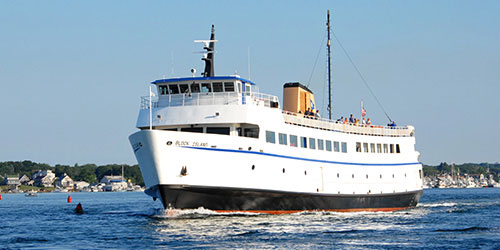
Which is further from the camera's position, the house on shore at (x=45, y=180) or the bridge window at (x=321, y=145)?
the house on shore at (x=45, y=180)

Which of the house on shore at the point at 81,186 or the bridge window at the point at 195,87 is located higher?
the bridge window at the point at 195,87

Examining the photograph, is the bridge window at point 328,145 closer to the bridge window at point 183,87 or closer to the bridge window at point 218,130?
the bridge window at point 218,130

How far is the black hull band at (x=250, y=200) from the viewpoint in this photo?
99.5ft

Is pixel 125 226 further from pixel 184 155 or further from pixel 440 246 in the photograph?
pixel 440 246

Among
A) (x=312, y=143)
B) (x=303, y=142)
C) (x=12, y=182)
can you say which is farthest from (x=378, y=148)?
(x=12, y=182)

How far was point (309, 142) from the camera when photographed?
36.9 metres

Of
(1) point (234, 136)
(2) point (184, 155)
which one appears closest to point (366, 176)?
(1) point (234, 136)

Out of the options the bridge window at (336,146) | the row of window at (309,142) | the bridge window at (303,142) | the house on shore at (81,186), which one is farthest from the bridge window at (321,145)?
the house on shore at (81,186)

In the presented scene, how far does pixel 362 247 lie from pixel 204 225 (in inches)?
293

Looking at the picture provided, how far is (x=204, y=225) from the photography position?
28250 mm

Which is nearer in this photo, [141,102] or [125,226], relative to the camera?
[125,226]

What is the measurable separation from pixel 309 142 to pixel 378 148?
7.90 meters

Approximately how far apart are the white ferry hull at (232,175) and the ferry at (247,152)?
46 mm

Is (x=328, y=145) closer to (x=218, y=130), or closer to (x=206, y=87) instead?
(x=218, y=130)
